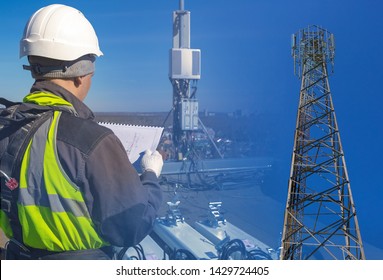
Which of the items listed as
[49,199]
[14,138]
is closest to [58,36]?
[14,138]

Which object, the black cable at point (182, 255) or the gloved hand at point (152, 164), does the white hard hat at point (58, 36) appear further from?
the black cable at point (182, 255)

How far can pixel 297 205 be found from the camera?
6.19 feet

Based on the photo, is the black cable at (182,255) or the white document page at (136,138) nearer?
the white document page at (136,138)

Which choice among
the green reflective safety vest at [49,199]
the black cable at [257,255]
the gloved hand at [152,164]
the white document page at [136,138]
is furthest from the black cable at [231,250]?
the green reflective safety vest at [49,199]

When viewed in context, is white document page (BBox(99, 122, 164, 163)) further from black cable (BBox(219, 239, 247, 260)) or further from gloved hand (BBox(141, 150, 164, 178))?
black cable (BBox(219, 239, 247, 260))

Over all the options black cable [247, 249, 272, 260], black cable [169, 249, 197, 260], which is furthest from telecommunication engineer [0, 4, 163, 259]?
black cable [247, 249, 272, 260]

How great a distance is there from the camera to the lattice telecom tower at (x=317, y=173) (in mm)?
1814

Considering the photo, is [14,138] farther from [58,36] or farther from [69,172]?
[58,36]

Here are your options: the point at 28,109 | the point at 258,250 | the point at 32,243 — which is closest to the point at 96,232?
the point at 32,243

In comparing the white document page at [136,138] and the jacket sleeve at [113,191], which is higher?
the white document page at [136,138]

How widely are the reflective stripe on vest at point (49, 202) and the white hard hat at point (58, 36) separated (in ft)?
0.60

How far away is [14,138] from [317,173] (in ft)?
4.48

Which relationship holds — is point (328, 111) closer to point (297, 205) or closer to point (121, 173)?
point (297, 205)

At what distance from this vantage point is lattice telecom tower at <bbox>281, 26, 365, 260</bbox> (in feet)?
5.95
